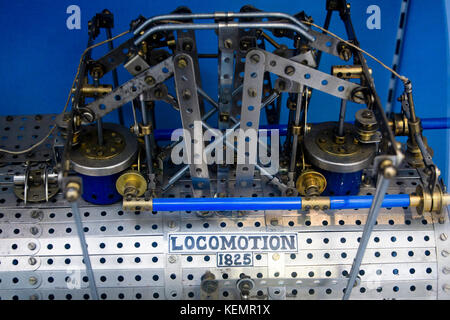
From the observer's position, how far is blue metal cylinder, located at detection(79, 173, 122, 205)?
5.63ft

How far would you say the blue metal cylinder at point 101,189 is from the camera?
1.71 m

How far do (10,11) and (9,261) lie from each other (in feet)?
2.90

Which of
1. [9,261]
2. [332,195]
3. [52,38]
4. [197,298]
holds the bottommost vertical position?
[197,298]

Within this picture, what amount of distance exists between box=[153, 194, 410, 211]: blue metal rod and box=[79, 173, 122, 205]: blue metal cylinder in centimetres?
17

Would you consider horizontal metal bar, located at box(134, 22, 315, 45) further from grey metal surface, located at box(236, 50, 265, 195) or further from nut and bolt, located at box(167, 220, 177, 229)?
nut and bolt, located at box(167, 220, 177, 229)

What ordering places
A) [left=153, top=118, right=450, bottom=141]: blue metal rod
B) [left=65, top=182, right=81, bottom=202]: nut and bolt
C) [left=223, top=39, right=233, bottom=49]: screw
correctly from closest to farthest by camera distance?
[left=65, top=182, right=81, bottom=202]: nut and bolt → [left=223, top=39, right=233, bottom=49]: screw → [left=153, top=118, right=450, bottom=141]: blue metal rod

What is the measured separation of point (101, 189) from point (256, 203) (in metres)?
0.44

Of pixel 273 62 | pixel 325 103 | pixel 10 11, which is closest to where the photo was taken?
pixel 273 62

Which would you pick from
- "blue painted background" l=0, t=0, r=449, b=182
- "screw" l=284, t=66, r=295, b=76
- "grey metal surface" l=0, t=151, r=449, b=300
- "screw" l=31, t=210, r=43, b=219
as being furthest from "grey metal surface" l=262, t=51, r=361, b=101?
"screw" l=31, t=210, r=43, b=219

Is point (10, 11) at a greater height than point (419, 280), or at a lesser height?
greater

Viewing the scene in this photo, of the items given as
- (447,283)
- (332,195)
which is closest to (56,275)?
(332,195)

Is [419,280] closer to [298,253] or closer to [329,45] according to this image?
[298,253]

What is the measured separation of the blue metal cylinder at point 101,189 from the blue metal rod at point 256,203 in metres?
0.17

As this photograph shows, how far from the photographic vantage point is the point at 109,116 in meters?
2.39
